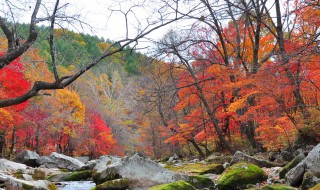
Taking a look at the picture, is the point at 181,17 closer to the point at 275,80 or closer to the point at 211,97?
the point at 275,80

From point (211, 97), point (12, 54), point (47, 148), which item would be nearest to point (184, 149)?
point (211, 97)

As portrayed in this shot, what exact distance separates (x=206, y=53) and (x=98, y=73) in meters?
42.6

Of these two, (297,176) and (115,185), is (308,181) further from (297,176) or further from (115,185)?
(115,185)

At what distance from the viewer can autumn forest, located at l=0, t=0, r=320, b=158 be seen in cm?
721

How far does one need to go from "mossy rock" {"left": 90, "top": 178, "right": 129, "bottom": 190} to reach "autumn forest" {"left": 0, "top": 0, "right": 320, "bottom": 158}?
10.00 feet

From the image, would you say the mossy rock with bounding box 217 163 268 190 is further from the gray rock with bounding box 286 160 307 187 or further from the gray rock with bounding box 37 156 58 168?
the gray rock with bounding box 37 156 58 168

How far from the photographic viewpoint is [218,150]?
863 inches

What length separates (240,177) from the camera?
8273 millimetres

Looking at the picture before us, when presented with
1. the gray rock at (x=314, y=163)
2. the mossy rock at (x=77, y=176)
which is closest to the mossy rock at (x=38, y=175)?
the mossy rock at (x=77, y=176)

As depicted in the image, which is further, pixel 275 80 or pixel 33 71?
pixel 33 71

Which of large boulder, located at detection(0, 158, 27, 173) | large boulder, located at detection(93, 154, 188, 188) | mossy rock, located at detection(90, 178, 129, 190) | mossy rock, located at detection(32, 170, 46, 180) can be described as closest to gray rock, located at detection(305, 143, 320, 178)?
large boulder, located at detection(93, 154, 188, 188)

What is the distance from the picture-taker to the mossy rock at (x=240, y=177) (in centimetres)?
823

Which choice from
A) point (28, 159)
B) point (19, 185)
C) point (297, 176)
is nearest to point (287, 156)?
point (297, 176)

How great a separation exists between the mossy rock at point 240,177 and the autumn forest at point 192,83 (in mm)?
2845
